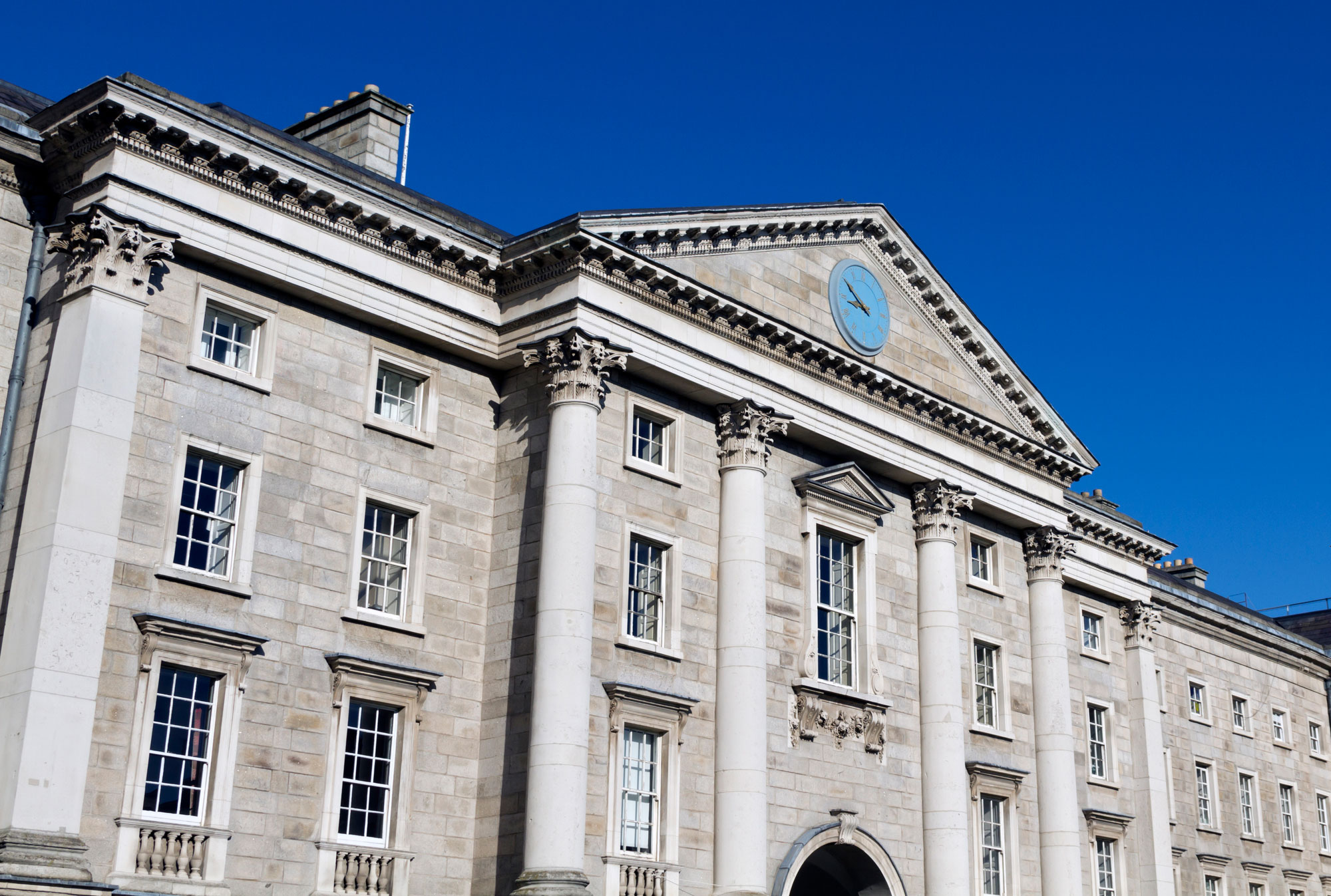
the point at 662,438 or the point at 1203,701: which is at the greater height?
the point at 662,438

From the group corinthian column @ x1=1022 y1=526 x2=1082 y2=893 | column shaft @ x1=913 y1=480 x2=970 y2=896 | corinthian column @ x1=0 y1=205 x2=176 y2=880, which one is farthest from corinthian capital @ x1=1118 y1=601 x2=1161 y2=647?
corinthian column @ x1=0 y1=205 x2=176 y2=880

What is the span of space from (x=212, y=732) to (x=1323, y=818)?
40301 mm

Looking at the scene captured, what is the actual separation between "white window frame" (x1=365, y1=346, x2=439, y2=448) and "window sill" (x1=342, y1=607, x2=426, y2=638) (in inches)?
119

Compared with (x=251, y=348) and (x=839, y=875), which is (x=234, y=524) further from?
(x=839, y=875)

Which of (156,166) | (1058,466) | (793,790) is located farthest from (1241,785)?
(156,166)

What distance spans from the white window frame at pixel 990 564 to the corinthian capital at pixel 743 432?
23.6ft

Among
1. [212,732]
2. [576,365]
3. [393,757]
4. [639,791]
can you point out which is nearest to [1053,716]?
[639,791]

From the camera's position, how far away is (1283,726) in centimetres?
5088

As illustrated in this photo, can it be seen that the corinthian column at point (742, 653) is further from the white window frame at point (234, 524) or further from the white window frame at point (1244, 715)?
the white window frame at point (1244, 715)

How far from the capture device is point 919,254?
112ft

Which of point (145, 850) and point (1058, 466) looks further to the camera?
point (1058, 466)

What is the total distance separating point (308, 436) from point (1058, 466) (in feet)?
62.0

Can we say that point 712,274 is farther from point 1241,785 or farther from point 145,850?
point 1241,785

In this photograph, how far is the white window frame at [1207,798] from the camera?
44750mm
